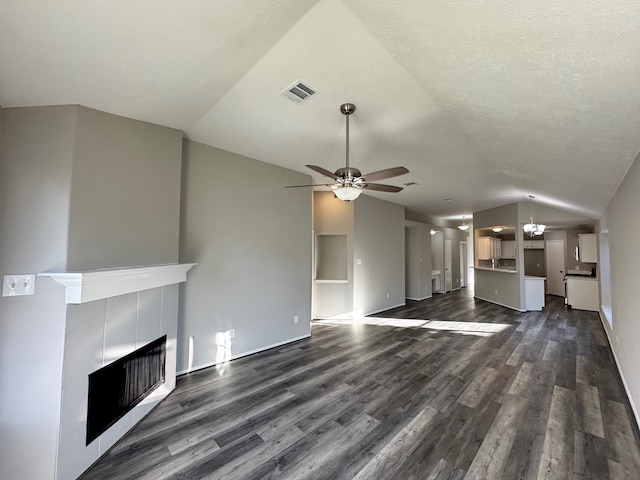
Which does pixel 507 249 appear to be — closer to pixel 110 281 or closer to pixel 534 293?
pixel 534 293

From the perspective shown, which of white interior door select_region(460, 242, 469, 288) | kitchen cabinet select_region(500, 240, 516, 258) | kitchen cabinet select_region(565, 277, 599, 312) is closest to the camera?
kitchen cabinet select_region(565, 277, 599, 312)

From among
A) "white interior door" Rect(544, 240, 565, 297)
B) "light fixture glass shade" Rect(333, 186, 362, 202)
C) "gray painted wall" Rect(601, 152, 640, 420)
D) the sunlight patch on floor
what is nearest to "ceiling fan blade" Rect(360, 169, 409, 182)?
"light fixture glass shade" Rect(333, 186, 362, 202)

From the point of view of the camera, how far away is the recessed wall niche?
20.0ft

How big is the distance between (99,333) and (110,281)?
0.42m

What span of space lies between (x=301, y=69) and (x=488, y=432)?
11.3 ft

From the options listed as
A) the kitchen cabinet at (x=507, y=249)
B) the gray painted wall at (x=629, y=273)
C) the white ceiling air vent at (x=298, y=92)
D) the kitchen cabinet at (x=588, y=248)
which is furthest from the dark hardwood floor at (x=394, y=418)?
the kitchen cabinet at (x=507, y=249)

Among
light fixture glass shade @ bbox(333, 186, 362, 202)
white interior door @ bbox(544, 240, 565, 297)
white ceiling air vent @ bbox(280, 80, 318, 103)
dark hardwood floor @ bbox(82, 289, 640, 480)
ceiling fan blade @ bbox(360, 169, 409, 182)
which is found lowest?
dark hardwood floor @ bbox(82, 289, 640, 480)

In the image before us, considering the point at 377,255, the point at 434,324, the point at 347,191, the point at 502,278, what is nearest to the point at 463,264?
the point at 502,278

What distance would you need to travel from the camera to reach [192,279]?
332 centimetres

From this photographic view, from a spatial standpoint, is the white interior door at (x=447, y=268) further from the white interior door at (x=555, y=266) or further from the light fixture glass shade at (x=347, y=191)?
the light fixture glass shade at (x=347, y=191)

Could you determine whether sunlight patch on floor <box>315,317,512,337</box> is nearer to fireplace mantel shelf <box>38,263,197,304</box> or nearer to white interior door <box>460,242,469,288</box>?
fireplace mantel shelf <box>38,263,197,304</box>

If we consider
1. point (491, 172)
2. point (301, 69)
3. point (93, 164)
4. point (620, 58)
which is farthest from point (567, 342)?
point (93, 164)

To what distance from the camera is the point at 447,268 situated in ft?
33.3

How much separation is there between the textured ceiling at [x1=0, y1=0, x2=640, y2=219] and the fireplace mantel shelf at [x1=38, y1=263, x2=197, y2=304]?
1372 mm
